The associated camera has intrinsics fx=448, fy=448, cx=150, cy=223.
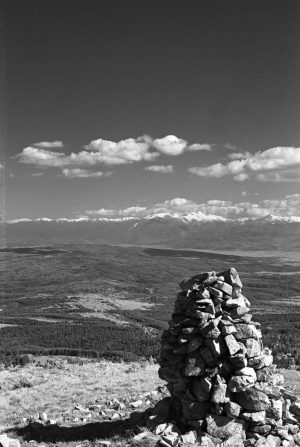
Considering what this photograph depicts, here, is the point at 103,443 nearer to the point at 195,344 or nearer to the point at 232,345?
the point at 195,344

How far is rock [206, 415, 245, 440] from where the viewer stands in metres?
22.9

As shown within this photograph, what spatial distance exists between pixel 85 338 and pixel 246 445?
308 feet

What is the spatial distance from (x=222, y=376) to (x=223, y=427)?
2.49 m

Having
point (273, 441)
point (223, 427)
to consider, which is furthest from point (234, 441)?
point (273, 441)

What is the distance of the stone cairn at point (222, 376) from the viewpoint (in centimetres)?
2320

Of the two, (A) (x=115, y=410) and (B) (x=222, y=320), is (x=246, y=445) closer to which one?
(B) (x=222, y=320)

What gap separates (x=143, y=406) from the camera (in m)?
30.5

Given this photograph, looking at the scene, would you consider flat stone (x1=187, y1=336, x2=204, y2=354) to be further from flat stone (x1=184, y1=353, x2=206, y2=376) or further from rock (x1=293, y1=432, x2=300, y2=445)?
rock (x1=293, y1=432, x2=300, y2=445)

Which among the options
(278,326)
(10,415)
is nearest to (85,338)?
(278,326)

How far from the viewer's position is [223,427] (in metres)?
23.0

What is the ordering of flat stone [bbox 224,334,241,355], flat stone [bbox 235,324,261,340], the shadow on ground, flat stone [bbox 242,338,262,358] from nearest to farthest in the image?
flat stone [bbox 224,334,241,355]
flat stone [bbox 242,338,262,358]
flat stone [bbox 235,324,261,340]
the shadow on ground

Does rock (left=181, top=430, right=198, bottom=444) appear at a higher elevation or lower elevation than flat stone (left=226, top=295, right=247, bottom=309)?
lower

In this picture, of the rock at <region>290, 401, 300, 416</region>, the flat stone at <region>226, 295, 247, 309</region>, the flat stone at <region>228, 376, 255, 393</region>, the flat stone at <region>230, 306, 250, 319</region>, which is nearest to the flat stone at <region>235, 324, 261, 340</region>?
the flat stone at <region>230, 306, 250, 319</region>

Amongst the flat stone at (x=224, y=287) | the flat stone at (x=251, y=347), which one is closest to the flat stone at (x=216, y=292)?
the flat stone at (x=224, y=287)
